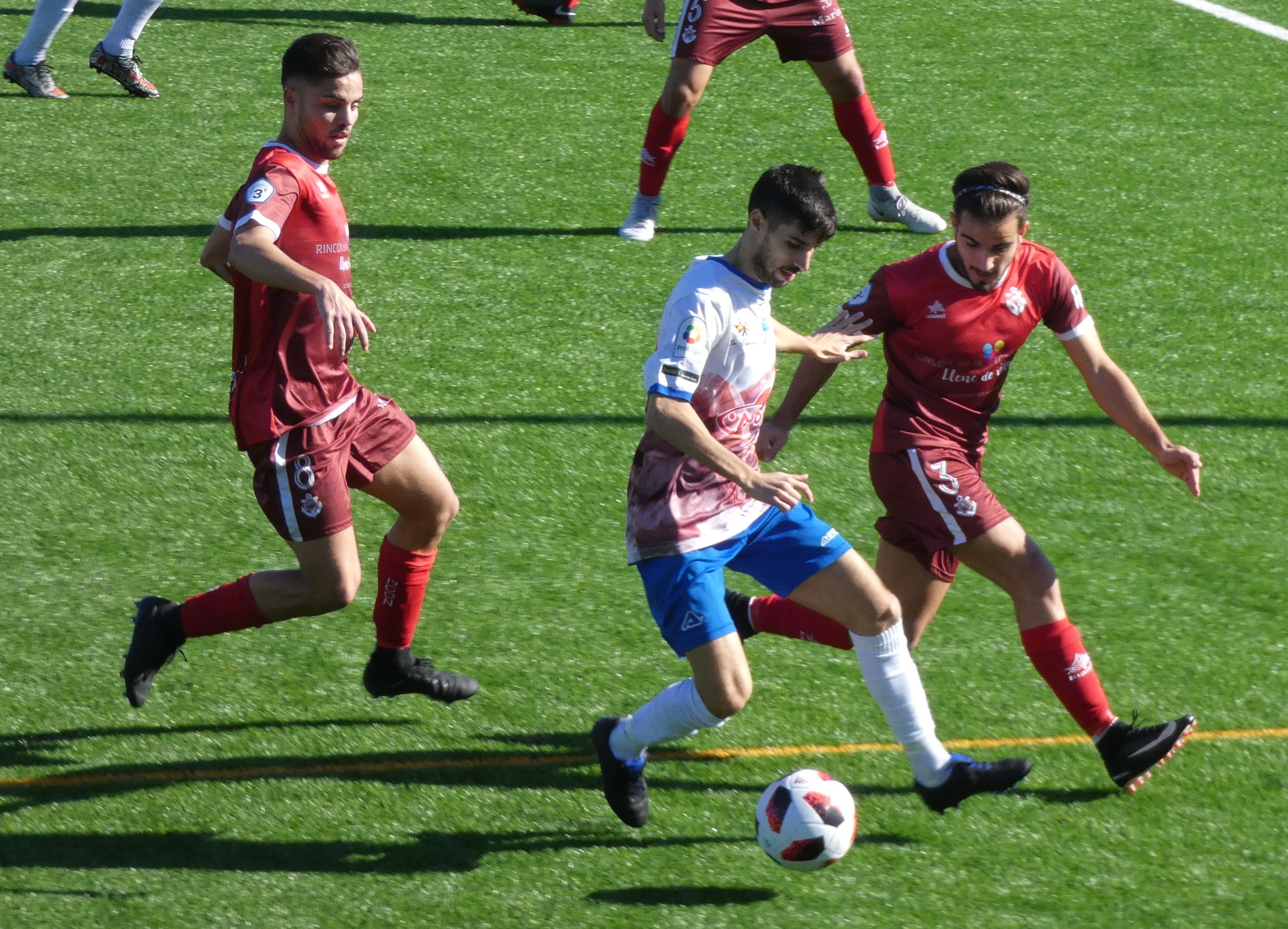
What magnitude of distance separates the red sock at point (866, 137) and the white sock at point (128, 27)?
4.49 m

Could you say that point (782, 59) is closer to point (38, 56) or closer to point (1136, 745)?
point (1136, 745)

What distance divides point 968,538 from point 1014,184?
98cm

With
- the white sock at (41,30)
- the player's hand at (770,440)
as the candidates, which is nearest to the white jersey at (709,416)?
the player's hand at (770,440)

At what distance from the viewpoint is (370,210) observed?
29.0ft

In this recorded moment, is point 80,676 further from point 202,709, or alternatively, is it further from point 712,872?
point 712,872

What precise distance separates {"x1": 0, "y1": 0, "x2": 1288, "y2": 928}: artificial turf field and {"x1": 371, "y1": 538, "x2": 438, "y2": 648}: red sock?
0.29 meters

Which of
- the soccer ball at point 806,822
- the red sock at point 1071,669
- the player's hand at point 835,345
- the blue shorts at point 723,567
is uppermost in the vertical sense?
the player's hand at point 835,345

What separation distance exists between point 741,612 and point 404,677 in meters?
1.06

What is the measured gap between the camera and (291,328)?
14.2 ft

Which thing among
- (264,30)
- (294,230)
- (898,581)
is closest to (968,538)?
(898,581)

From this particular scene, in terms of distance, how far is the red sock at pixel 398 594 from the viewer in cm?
474

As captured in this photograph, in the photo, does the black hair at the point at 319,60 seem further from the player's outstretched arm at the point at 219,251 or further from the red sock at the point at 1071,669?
the red sock at the point at 1071,669


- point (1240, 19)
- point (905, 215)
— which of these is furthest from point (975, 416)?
point (1240, 19)

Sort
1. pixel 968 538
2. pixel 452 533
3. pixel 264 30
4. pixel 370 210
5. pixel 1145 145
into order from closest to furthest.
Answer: pixel 968 538 → pixel 452 533 → pixel 370 210 → pixel 1145 145 → pixel 264 30
